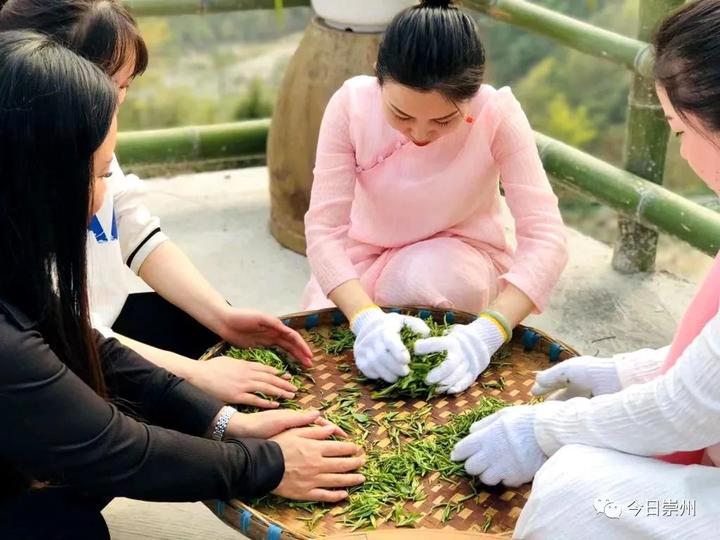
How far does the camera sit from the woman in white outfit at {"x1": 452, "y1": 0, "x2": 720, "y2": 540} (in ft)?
4.27

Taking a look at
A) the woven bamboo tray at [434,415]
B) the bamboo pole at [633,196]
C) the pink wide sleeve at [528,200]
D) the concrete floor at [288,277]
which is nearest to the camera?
the woven bamboo tray at [434,415]

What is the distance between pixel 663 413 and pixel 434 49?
2.66 feet

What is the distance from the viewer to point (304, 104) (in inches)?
120

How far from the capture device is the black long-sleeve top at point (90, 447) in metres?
1.37

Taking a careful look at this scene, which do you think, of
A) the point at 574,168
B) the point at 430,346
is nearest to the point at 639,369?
the point at 430,346

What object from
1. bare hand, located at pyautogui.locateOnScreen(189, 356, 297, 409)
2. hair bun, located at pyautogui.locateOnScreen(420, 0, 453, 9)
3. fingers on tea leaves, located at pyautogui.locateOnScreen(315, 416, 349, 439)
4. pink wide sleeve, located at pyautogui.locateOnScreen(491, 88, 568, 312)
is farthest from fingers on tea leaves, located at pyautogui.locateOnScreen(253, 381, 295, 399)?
hair bun, located at pyautogui.locateOnScreen(420, 0, 453, 9)

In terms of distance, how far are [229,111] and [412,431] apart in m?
3.51

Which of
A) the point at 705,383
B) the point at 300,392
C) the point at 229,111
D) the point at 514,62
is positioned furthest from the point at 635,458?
the point at 514,62

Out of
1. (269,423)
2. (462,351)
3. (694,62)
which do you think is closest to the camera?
(694,62)

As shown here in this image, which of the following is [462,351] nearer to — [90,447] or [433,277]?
[433,277]

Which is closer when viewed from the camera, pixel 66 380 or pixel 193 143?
pixel 66 380

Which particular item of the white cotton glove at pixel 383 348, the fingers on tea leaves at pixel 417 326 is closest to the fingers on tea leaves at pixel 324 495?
the white cotton glove at pixel 383 348

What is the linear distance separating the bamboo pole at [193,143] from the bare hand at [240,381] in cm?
186

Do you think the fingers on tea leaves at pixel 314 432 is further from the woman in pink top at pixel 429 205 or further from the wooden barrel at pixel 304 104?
the wooden barrel at pixel 304 104
